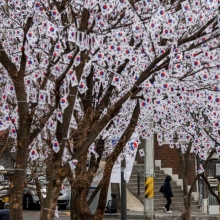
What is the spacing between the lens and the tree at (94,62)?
→ 9.01 meters

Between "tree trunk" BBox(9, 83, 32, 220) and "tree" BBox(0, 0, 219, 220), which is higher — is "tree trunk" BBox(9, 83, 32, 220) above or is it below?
below

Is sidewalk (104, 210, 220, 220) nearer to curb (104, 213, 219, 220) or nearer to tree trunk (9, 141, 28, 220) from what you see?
curb (104, 213, 219, 220)

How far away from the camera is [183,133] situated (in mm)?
17109

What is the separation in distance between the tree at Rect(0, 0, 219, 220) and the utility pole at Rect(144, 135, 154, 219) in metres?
13.6

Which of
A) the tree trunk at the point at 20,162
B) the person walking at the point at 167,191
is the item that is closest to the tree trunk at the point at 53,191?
the tree trunk at the point at 20,162

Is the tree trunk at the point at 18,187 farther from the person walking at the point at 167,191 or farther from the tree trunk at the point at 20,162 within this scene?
the person walking at the point at 167,191

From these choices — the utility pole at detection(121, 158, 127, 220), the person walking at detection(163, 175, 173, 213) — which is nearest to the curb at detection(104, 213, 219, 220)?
the person walking at detection(163, 175, 173, 213)

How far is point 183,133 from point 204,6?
736 cm

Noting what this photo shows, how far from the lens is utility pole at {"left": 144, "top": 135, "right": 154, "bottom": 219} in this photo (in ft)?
81.7

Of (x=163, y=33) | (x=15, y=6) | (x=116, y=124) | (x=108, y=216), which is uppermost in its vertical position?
(x=15, y=6)

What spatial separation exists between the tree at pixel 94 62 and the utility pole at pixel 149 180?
13.6 meters

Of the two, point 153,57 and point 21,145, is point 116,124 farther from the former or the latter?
point 21,145

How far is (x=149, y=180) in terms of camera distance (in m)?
24.7

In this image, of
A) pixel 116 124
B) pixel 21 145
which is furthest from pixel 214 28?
pixel 116 124
